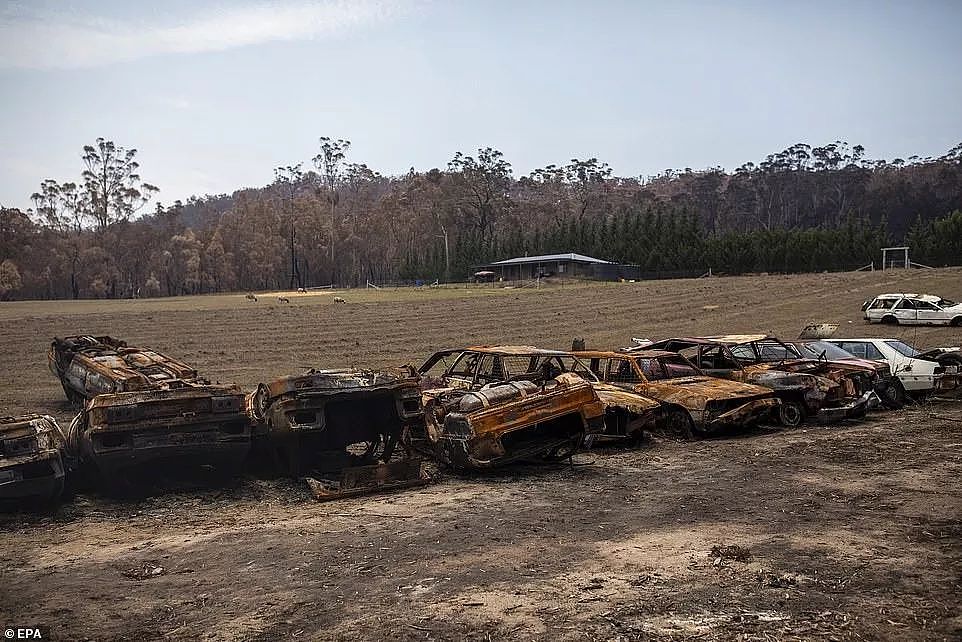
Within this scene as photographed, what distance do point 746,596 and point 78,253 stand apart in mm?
104419

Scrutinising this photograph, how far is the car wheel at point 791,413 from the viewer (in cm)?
1229

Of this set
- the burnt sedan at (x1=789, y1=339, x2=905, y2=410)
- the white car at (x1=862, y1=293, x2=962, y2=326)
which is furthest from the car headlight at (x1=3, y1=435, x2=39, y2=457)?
the white car at (x1=862, y1=293, x2=962, y2=326)

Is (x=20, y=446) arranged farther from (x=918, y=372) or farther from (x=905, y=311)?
(x=905, y=311)

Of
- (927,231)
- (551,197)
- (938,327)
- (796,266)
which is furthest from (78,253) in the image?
(938,327)

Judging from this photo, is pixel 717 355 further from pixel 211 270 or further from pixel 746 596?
pixel 211 270

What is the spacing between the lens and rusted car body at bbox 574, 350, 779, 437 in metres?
11.4

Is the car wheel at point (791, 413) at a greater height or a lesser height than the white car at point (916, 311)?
lesser

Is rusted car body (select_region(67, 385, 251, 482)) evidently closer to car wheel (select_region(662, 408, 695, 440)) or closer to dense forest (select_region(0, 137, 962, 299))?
car wheel (select_region(662, 408, 695, 440))

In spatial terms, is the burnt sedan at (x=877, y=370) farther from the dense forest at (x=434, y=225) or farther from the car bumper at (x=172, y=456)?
the dense forest at (x=434, y=225)

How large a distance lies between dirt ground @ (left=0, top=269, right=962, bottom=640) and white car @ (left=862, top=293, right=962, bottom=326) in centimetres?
1668

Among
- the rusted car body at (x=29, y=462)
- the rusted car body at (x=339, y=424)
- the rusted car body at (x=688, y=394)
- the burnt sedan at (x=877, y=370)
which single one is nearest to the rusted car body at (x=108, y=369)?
the rusted car body at (x=339, y=424)

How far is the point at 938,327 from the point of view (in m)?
27.2

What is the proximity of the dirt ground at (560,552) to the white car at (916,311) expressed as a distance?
54.7ft

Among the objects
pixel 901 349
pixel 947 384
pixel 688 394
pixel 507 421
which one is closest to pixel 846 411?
pixel 688 394
